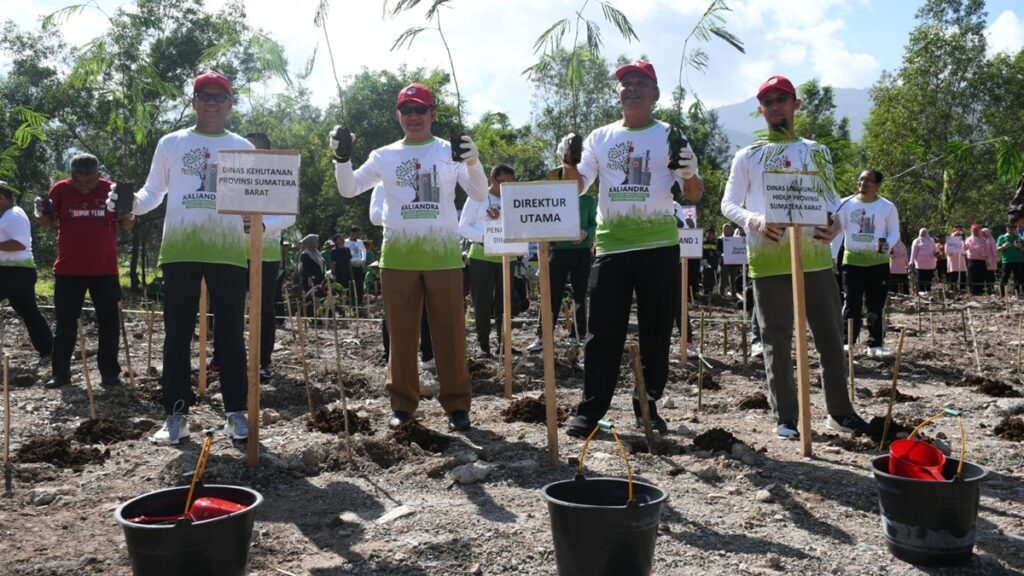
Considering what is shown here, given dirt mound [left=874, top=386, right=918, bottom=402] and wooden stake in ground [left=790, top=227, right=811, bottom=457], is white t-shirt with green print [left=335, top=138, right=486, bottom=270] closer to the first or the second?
wooden stake in ground [left=790, top=227, right=811, bottom=457]

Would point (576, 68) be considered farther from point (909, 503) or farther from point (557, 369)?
point (557, 369)

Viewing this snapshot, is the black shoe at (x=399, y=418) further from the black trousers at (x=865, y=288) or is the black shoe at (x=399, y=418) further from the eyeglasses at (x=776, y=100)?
the black trousers at (x=865, y=288)

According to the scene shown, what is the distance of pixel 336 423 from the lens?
18.1 ft

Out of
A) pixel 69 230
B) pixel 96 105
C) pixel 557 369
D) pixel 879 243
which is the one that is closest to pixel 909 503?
pixel 557 369

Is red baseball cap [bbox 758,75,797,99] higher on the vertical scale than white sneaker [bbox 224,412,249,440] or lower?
higher

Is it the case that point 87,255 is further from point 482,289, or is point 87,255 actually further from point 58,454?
point 482,289

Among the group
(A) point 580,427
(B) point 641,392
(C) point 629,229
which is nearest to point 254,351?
(A) point 580,427

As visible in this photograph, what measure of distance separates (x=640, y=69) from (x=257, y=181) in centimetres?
211

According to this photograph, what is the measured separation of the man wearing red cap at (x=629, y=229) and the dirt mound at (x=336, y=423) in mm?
1286

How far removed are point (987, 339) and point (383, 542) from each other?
32.3ft

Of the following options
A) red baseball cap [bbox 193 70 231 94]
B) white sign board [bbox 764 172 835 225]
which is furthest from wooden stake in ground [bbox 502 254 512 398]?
red baseball cap [bbox 193 70 231 94]

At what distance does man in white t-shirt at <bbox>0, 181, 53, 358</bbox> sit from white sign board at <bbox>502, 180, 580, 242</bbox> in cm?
566

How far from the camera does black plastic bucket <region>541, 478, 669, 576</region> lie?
2855 mm

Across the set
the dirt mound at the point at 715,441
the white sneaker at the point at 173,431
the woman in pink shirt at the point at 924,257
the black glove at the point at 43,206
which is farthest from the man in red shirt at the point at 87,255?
the woman in pink shirt at the point at 924,257
